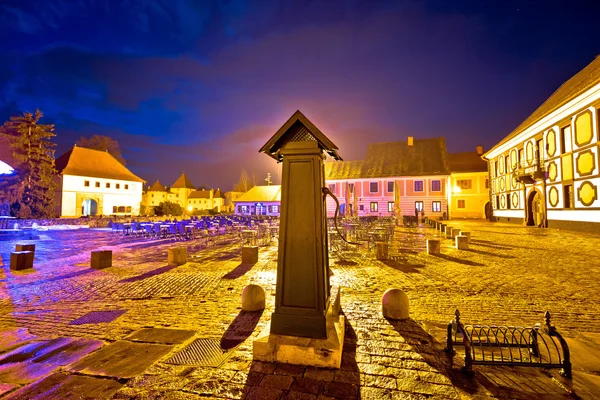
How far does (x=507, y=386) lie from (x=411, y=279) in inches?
169

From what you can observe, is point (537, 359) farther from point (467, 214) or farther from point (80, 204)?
point (80, 204)

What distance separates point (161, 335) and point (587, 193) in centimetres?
2339

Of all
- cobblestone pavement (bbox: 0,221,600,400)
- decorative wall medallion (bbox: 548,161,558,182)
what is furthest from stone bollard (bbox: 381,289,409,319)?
decorative wall medallion (bbox: 548,161,558,182)

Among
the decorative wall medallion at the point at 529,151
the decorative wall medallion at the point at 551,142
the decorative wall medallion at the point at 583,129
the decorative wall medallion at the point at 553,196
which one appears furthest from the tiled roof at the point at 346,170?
the decorative wall medallion at the point at 583,129

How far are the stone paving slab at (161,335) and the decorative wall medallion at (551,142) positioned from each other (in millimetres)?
26649

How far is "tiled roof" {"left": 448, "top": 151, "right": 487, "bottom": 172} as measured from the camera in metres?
39.4

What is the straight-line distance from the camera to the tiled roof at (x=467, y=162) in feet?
129

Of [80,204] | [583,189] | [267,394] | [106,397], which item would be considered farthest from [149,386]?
[80,204]

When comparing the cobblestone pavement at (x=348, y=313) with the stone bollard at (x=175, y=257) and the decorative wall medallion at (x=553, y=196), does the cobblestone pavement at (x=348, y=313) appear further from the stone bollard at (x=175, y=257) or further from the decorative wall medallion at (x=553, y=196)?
the decorative wall medallion at (x=553, y=196)

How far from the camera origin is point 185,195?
77.6m

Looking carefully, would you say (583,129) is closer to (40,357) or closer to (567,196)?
(567,196)

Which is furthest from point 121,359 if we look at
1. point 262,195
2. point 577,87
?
point 262,195

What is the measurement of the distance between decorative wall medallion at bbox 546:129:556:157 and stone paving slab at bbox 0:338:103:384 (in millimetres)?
Result: 27675

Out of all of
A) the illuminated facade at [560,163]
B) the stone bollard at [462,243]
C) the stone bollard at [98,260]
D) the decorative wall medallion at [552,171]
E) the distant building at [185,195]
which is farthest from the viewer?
the distant building at [185,195]
